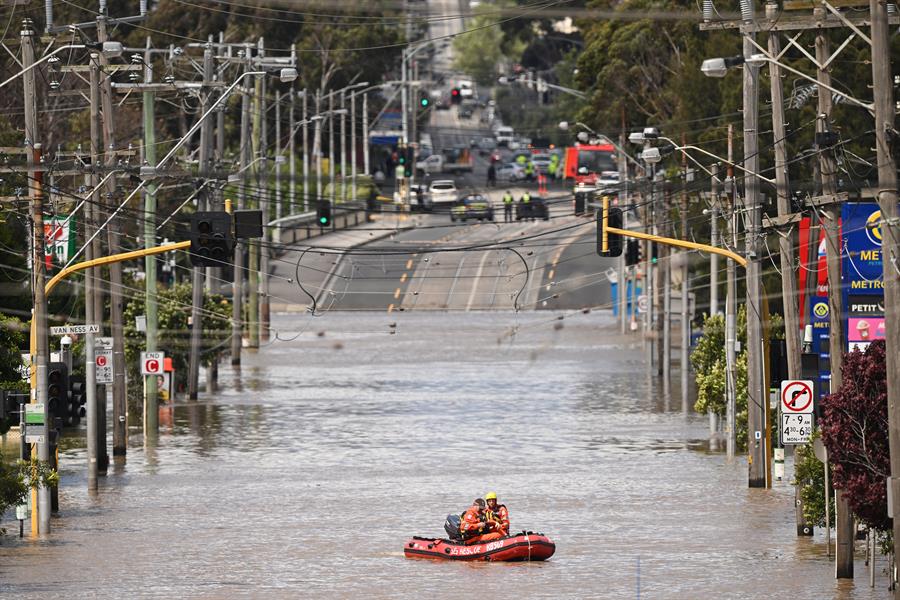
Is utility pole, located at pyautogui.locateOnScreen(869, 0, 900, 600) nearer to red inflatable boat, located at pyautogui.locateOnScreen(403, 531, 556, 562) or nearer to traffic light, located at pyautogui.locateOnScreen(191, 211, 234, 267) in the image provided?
red inflatable boat, located at pyautogui.locateOnScreen(403, 531, 556, 562)

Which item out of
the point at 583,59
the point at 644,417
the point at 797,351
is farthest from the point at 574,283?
the point at 797,351

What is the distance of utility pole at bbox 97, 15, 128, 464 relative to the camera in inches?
1903

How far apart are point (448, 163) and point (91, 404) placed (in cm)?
12702

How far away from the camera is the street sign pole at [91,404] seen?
44.1 m

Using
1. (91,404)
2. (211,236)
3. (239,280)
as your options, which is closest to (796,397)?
(211,236)

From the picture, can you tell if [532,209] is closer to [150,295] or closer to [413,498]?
[150,295]

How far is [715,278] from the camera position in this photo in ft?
199

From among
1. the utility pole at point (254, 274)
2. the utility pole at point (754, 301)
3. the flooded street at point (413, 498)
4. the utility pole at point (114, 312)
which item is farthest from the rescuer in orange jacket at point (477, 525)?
the utility pole at point (254, 274)

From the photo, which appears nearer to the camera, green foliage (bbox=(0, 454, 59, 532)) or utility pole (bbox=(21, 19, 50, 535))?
green foliage (bbox=(0, 454, 59, 532))

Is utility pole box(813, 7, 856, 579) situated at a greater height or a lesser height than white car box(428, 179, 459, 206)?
lesser

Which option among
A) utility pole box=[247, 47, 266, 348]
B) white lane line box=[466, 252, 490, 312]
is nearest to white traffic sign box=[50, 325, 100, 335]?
utility pole box=[247, 47, 266, 348]

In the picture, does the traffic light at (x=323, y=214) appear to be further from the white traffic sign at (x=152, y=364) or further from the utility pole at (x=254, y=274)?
the utility pole at (x=254, y=274)

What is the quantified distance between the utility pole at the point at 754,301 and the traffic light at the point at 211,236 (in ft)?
35.1

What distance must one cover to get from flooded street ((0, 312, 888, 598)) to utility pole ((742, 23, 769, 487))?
902 mm
